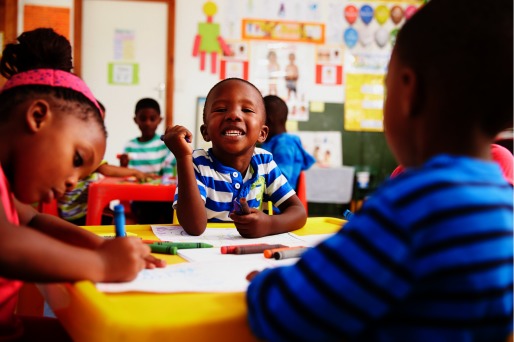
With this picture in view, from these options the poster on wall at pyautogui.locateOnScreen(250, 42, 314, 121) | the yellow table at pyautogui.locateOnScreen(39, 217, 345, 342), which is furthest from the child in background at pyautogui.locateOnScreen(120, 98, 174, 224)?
the yellow table at pyautogui.locateOnScreen(39, 217, 345, 342)

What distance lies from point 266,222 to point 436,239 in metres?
0.66

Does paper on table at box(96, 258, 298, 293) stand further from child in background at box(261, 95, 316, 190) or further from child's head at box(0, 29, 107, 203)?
child in background at box(261, 95, 316, 190)

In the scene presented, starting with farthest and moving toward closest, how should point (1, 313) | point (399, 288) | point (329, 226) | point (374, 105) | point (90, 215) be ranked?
point (374, 105) < point (90, 215) < point (329, 226) < point (1, 313) < point (399, 288)

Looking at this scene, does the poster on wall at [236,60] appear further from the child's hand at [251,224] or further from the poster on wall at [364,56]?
the child's hand at [251,224]

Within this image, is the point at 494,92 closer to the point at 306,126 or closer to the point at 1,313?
the point at 1,313

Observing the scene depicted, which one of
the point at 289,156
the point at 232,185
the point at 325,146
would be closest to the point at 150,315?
the point at 232,185

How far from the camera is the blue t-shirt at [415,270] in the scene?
44cm

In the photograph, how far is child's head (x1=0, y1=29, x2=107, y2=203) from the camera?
710 millimetres

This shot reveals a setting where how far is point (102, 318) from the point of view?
501 millimetres

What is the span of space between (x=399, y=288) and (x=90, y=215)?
1719 millimetres

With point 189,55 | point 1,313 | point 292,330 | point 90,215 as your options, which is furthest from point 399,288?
point 189,55

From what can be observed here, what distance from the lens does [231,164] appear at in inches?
56.7

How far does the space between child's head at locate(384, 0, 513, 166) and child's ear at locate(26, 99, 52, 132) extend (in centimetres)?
47

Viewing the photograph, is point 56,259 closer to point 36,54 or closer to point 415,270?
point 415,270
